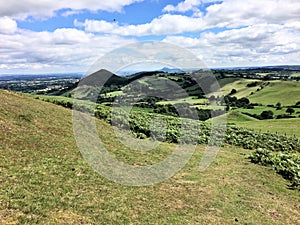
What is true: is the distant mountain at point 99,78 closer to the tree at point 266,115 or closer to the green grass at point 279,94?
the tree at point 266,115

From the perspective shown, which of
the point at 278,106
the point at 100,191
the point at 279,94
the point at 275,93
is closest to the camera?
the point at 100,191

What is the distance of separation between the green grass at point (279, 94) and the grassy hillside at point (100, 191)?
14793 cm

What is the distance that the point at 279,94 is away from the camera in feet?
575

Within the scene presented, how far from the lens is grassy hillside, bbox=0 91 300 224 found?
13.1 metres

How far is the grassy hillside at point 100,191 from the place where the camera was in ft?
42.9

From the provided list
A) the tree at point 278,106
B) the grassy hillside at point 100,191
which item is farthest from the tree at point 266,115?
the grassy hillside at point 100,191

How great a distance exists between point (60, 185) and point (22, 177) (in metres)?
1.93

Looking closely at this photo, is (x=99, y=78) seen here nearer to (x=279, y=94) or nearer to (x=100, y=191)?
(x=100, y=191)

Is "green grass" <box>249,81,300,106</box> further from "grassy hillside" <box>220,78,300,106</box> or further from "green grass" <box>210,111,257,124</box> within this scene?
"green grass" <box>210,111,257,124</box>

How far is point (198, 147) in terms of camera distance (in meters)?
35.4

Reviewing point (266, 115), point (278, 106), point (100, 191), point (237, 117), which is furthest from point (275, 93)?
point (100, 191)

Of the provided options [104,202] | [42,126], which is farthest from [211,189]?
[42,126]

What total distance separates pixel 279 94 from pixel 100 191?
178470 mm

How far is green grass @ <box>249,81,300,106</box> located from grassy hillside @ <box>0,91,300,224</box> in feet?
485
